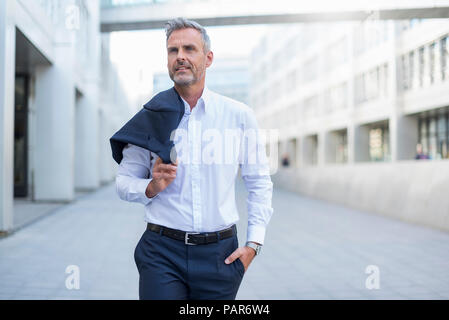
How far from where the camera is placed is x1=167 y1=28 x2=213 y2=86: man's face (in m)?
2.26

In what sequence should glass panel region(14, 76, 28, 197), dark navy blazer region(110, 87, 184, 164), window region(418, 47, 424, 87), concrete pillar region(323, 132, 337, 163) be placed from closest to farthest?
dark navy blazer region(110, 87, 184, 164) < glass panel region(14, 76, 28, 197) < window region(418, 47, 424, 87) < concrete pillar region(323, 132, 337, 163)

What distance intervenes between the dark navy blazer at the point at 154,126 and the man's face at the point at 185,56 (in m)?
0.12

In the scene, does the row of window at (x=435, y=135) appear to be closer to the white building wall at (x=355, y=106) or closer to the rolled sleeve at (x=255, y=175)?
the white building wall at (x=355, y=106)

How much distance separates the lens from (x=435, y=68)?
965 inches

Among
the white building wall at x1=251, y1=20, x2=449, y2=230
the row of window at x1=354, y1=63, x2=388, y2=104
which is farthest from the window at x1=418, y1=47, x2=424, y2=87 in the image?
the row of window at x1=354, y1=63, x2=388, y2=104

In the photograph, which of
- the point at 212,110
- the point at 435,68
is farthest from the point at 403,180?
the point at 435,68

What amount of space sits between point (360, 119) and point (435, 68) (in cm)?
915

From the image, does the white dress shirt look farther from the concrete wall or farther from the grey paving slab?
the concrete wall

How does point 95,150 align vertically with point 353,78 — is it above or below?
below

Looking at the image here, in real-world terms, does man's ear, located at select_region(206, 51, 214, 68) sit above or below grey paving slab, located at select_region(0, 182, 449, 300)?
above

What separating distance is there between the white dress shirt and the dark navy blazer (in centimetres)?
9

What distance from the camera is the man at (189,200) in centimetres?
223

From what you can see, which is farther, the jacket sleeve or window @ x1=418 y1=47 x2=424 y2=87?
window @ x1=418 y1=47 x2=424 y2=87
